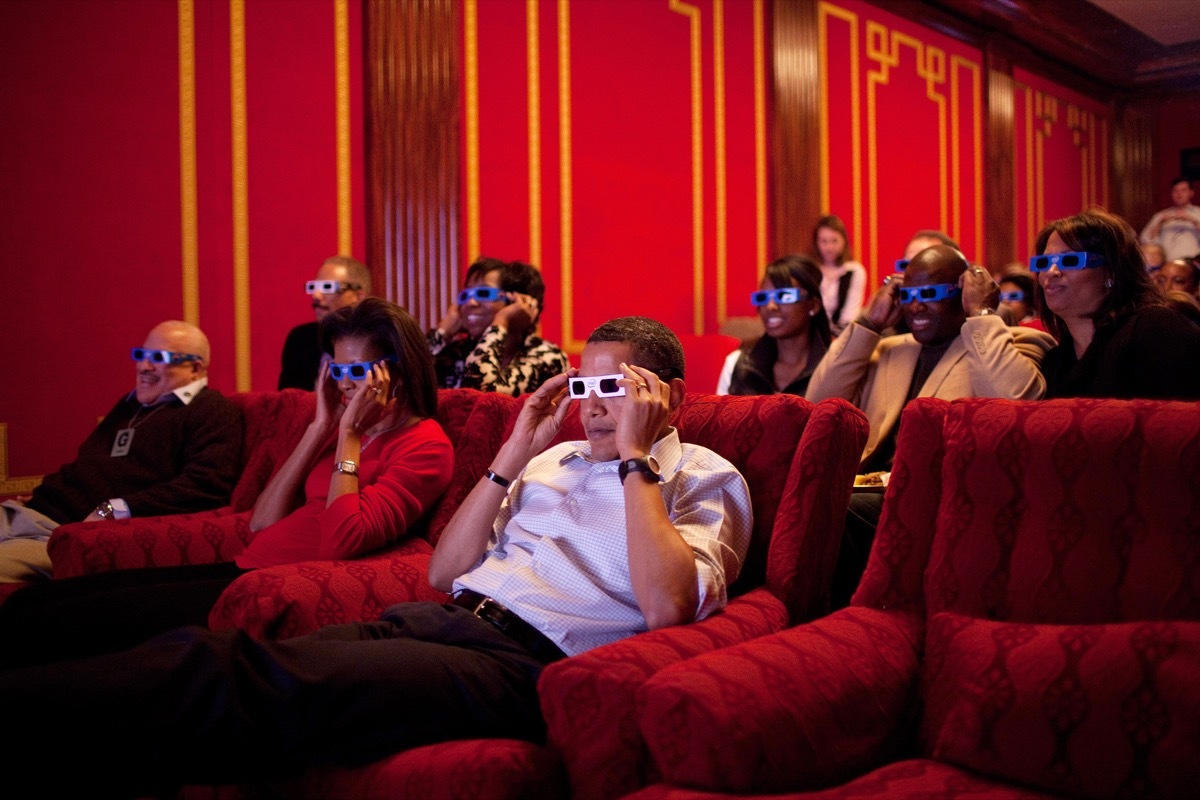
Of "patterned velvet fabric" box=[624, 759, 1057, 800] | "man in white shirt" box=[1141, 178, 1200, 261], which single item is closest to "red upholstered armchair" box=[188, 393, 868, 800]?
"patterned velvet fabric" box=[624, 759, 1057, 800]

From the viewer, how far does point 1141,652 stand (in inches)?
50.3

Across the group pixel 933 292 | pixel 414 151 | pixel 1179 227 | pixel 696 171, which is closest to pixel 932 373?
pixel 933 292

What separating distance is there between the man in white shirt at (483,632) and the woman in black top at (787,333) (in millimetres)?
1396

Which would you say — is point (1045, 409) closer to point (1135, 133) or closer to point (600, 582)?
point (600, 582)

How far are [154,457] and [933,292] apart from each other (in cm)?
225

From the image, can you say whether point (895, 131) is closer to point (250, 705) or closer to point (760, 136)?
point (760, 136)

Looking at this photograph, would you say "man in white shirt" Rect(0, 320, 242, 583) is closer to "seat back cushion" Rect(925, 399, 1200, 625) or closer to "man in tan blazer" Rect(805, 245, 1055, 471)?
→ "man in tan blazer" Rect(805, 245, 1055, 471)

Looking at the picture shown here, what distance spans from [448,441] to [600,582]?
78 cm

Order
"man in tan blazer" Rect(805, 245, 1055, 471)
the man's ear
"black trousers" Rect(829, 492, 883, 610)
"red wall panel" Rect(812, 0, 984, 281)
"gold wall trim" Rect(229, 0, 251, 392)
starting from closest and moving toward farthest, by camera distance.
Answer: the man's ear
"black trousers" Rect(829, 492, 883, 610)
"man in tan blazer" Rect(805, 245, 1055, 471)
"gold wall trim" Rect(229, 0, 251, 392)
"red wall panel" Rect(812, 0, 984, 281)

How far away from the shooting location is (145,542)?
2.55 meters

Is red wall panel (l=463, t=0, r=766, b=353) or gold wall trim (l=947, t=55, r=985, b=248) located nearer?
red wall panel (l=463, t=0, r=766, b=353)

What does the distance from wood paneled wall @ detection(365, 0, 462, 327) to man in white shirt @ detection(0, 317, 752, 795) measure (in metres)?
2.62

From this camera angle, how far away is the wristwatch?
1648 millimetres

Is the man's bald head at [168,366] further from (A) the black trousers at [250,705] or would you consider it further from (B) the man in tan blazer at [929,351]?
(B) the man in tan blazer at [929,351]
